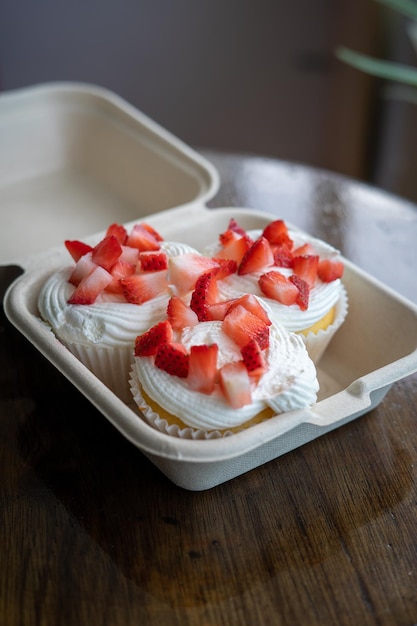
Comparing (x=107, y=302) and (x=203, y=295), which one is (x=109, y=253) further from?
(x=203, y=295)

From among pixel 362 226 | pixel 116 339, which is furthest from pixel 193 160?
pixel 116 339

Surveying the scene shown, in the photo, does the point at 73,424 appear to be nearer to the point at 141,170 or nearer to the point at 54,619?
the point at 54,619

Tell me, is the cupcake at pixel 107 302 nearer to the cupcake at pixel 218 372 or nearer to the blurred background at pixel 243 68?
the cupcake at pixel 218 372

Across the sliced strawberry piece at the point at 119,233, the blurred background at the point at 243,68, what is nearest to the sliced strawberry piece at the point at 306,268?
the sliced strawberry piece at the point at 119,233

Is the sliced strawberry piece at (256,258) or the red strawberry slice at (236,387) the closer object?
the red strawberry slice at (236,387)

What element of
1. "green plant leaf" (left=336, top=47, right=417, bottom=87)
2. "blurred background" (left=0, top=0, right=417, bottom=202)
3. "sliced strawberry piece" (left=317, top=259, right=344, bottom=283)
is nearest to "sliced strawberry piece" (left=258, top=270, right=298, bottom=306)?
"sliced strawberry piece" (left=317, top=259, right=344, bottom=283)

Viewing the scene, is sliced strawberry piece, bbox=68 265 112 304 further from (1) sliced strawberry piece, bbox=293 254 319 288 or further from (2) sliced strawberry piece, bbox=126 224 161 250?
(1) sliced strawberry piece, bbox=293 254 319 288
